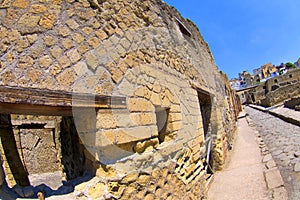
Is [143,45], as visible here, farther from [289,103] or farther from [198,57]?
[289,103]

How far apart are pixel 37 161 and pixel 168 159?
513cm

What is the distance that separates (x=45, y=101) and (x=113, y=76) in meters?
0.73

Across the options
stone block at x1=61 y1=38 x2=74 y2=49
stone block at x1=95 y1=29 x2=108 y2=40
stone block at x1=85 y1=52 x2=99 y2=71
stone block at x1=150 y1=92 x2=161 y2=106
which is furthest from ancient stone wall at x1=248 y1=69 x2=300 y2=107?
stone block at x1=61 y1=38 x2=74 y2=49

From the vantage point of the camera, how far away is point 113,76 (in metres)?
2.05

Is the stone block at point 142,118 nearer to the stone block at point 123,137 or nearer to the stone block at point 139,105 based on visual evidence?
the stone block at point 139,105

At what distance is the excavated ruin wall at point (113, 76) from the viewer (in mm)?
1645

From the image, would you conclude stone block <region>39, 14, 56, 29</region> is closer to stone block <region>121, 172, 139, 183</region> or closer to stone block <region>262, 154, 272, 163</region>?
stone block <region>121, 172, 139, 183</region>

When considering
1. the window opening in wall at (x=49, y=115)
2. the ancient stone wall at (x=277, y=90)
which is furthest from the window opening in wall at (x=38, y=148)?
the ancient stone wall at (x=277, y=90)

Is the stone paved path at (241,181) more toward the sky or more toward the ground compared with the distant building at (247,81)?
more toward the ground

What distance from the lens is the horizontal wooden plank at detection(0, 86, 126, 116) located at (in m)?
1.38

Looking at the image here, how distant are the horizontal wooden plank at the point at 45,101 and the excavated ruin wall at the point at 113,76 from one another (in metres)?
0.08

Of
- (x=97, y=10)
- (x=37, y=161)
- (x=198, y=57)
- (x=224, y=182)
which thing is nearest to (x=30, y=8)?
(x=97, y=10)

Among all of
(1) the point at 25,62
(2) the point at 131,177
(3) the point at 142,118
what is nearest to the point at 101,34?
(1) the point at 25,62

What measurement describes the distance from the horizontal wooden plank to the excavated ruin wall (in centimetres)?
8
